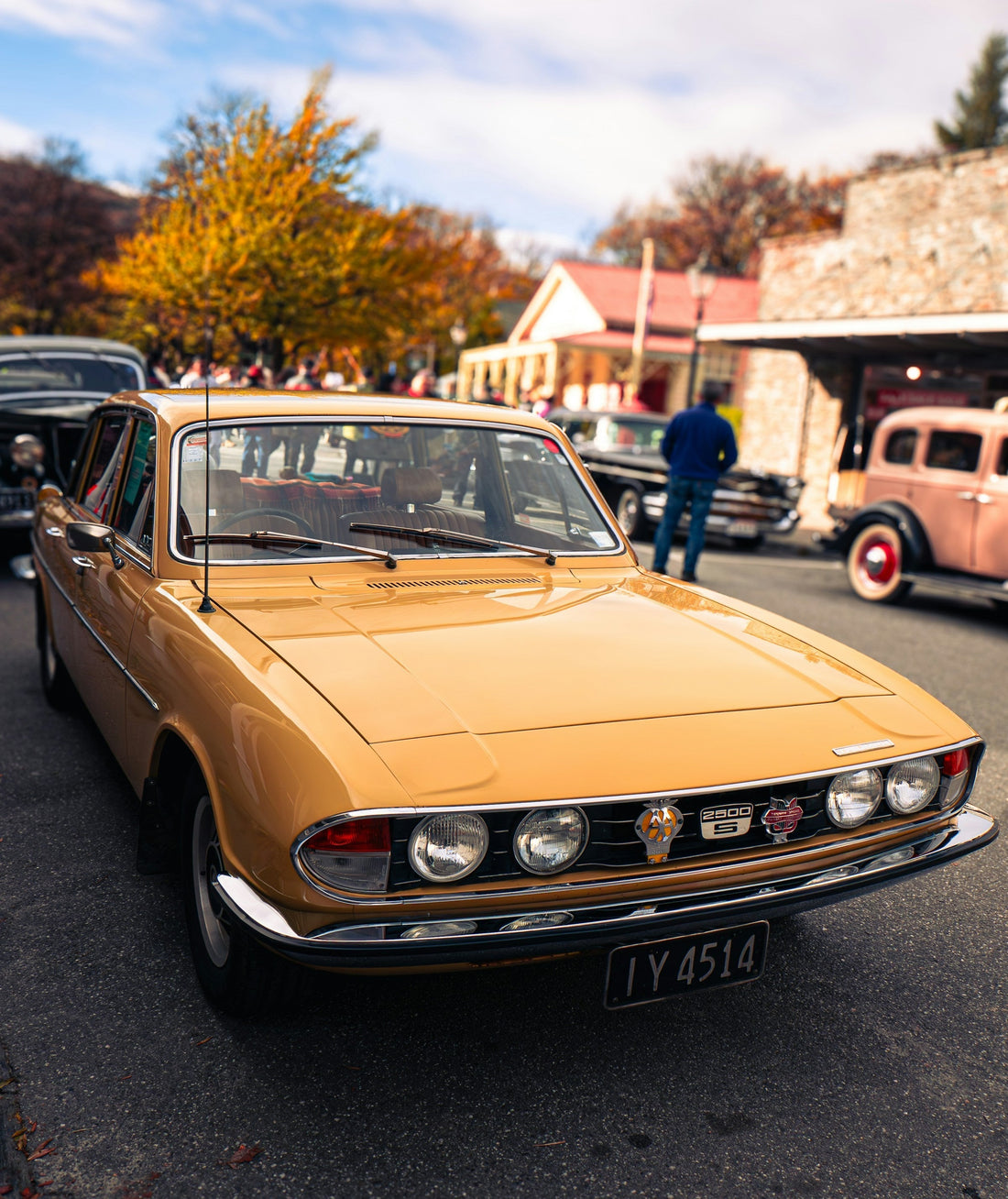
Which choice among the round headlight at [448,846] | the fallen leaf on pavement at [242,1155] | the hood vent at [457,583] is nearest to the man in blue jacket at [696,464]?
the hood vent at [457,583]

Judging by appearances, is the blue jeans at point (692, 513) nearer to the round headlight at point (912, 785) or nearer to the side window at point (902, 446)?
the side window at point (902, 446)

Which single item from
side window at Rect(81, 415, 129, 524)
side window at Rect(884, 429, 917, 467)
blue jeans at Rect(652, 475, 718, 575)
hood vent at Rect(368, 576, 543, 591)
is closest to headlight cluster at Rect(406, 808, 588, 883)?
hood vent at Rect(368, 576, 543, 591)

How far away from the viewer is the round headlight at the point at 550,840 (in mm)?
2303

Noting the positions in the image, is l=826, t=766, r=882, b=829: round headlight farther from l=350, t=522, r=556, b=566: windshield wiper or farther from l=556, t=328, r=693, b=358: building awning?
l=556, t=328, r=693, b=358: building awning

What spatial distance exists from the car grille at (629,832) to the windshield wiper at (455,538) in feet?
4.96

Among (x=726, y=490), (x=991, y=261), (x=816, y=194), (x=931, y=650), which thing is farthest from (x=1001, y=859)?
(x=816, y=194)

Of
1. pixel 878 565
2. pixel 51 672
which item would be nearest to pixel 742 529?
pixel 878 565

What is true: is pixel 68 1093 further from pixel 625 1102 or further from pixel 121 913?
pixel 625 1102

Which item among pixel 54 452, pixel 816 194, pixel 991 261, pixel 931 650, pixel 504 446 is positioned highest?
pixel 816 194

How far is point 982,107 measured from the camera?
58594 mm

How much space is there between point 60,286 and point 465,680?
148 feet

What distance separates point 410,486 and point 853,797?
1.87 meters

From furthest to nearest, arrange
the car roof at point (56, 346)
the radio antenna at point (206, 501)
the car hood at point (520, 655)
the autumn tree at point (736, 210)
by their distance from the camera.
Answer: the autumn tree at point (736, 210) < the car roof at point (56, 346) < the radio antenna at point (206, 501) < the car hood at point (520, 655)

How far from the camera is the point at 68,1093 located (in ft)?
8.14
